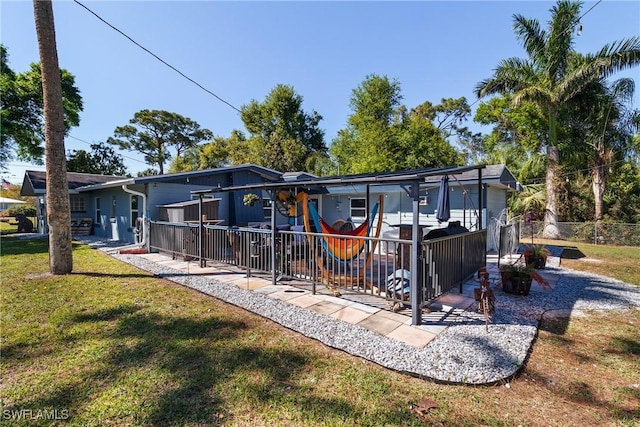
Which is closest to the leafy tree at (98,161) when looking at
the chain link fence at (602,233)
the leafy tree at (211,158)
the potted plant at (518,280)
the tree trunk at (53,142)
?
the leafy tree at (211,158)

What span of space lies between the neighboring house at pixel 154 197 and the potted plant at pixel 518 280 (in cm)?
855

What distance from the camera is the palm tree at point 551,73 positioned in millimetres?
12953

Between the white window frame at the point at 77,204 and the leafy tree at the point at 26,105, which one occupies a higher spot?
the leafy tree at the point at 26,105

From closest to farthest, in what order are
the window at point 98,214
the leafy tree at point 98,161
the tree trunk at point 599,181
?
the window at point 98,214 < the tree trunk at point 599,181 < the leafy tree at point 98,161

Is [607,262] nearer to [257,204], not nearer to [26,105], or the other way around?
[257,204]

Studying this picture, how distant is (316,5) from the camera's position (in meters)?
9.19

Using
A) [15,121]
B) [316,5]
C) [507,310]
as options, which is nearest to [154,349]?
[507,310]

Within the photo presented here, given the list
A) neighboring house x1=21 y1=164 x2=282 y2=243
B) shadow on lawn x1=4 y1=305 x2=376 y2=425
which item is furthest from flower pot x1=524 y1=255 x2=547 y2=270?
neighboring house x1=21 y1=164 x2=282 y2=243

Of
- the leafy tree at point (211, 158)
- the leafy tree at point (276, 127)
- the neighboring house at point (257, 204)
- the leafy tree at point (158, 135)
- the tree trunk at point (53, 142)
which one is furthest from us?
the leafy tree at point (158, 135)

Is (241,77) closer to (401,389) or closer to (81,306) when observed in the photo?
(81,306)

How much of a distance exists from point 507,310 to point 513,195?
16.2 metres

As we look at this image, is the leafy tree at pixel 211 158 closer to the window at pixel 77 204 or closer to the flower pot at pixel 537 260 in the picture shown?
the window at pixel 77 204

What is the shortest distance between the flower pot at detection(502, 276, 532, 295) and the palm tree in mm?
11689

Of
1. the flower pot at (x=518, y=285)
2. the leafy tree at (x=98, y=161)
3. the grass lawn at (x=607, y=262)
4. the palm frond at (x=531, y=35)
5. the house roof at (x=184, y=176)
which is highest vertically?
the palm frond at (x=531, y=35)
